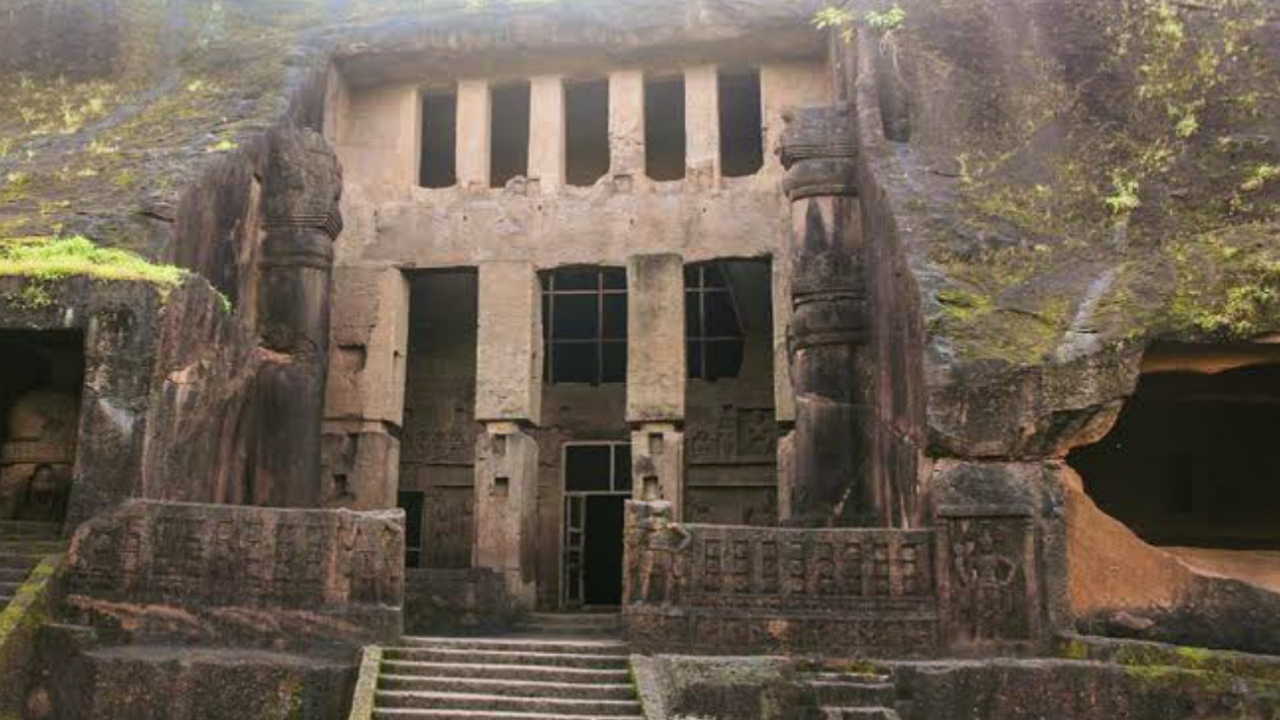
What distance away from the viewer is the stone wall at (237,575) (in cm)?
884

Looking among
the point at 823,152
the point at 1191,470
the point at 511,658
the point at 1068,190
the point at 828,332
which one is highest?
the point at 823,152

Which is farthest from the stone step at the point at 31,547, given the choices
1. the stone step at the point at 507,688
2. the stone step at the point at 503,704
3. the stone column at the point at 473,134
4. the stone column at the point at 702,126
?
the stone column at the point at 702,126

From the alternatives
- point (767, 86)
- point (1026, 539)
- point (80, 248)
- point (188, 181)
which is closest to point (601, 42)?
point (767, 86)

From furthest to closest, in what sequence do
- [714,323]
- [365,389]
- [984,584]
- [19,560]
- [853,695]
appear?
1. [714,323]
2. [365,389]
3. [19,560]
4. [984,584]
5. [853,695]

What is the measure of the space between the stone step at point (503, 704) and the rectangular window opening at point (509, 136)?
9858mm

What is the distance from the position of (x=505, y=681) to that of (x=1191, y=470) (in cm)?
834

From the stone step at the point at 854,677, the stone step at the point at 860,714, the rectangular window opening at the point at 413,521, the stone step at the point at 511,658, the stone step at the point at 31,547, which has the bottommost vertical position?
the stone step at the point at 860,714

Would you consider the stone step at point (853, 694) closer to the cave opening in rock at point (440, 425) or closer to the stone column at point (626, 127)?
the stone column at point (626, 127)

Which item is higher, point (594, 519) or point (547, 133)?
point (547, 133)

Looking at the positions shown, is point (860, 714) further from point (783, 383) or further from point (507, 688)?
point (783, 383)

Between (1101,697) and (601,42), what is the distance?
29.9 feet

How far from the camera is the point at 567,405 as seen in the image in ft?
56.0

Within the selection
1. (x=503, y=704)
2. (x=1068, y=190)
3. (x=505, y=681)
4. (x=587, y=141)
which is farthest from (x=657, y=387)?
(x=587, y=141)

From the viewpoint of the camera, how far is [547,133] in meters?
14.2
